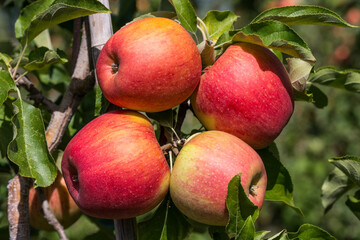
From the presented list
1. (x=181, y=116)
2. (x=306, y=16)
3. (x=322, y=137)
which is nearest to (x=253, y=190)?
(x=181, y=116)

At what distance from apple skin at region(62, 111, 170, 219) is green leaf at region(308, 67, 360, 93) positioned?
0.49 m

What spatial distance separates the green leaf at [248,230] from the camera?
0.74 m

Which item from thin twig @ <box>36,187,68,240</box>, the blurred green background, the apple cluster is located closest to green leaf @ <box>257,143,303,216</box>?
the apple cluster

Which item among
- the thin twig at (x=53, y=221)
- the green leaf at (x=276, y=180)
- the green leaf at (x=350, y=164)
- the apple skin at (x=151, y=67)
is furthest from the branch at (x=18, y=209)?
the green leaf at (x=350, y=164)

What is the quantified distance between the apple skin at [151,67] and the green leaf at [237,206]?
0.20 metres

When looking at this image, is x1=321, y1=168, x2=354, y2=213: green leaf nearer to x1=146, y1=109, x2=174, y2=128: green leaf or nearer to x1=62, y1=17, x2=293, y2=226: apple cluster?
x1=62, y1=17, x2=293, y2=226: apple cluster

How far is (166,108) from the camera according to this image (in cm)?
85

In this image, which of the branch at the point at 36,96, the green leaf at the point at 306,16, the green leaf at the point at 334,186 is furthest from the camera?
the green leaf at the point at 334,186

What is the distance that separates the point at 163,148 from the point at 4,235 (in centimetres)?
73

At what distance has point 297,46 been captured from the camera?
0.81 metres

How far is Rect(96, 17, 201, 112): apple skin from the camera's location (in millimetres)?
796

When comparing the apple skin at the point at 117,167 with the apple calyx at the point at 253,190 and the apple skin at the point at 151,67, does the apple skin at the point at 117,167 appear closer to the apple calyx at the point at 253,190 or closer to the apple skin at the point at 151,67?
the apple skin at the point at 151,67

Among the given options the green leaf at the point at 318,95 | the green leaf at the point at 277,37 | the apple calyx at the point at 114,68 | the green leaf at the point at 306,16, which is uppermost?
the green leaf at the point at 306,16

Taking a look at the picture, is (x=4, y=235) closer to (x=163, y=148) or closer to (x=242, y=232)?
(x=163, y=148)
